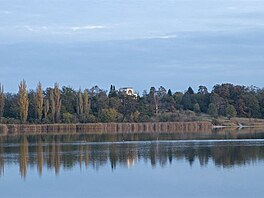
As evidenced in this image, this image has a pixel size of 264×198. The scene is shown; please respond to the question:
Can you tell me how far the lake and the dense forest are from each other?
3361cm

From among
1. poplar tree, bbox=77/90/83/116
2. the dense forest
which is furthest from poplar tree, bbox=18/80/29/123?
poplar tree, bbox=77/90/83/116

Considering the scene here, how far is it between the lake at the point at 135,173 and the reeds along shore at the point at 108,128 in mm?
32364

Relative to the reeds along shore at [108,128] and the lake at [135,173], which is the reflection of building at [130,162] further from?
the reeds along shore at [108,128]

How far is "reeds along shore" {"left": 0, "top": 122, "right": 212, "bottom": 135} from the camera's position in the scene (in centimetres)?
7094

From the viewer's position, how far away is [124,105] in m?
81.4

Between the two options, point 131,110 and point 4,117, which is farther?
point 131,110

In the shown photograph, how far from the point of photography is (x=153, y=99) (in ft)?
290

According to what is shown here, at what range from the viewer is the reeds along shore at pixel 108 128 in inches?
2793

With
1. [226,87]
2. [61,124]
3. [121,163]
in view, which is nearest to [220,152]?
[121,163]

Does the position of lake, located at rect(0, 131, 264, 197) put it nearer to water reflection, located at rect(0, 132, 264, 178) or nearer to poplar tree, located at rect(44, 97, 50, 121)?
water reflection, located at rect(0, 132, 264, 178)

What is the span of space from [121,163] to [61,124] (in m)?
42.5

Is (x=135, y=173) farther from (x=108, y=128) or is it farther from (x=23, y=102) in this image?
(x=108, y=128)

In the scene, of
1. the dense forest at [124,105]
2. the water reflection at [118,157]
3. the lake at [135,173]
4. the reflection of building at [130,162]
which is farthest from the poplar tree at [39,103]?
the reflection of building at [130,162]

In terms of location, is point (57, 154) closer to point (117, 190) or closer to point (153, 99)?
point (117, 190)
